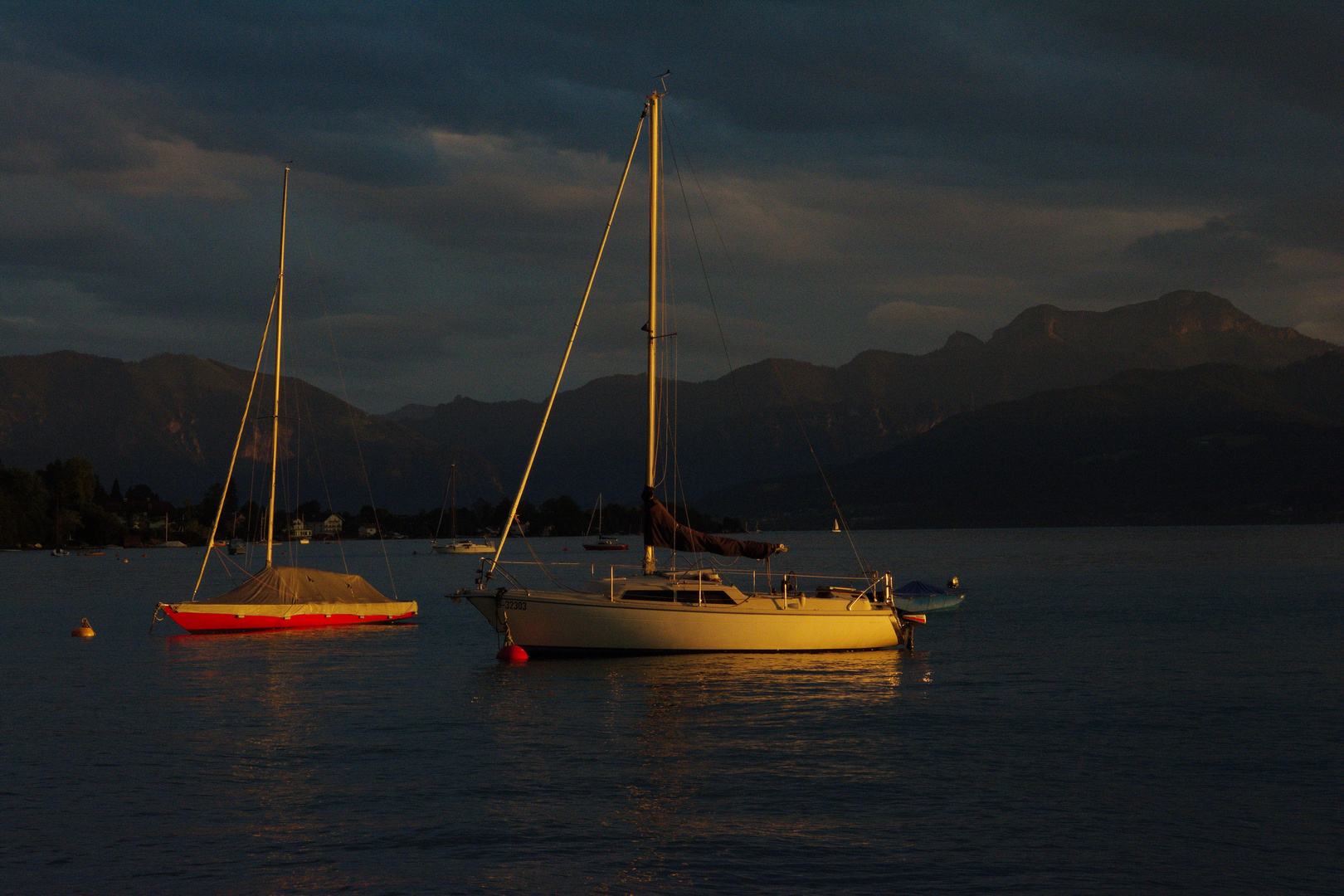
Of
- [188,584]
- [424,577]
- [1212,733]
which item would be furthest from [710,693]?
[424,577]

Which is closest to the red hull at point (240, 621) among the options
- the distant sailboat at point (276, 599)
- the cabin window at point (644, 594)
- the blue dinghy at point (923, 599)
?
→ the distant sailboat at point (276, 599)

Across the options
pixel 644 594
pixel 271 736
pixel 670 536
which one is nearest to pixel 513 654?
pixel 644 594

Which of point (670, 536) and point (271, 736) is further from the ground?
point (670, 536)

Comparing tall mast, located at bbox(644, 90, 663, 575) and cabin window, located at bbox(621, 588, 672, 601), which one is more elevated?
tall mast, located at bbox(644, 90, 663, 575)

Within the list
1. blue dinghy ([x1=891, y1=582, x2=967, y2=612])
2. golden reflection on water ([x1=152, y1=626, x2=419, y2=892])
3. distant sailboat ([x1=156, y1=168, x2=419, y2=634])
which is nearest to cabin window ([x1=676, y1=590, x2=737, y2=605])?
golden reflection on water ([x1=152, y1=626, x2=419, y2=892])

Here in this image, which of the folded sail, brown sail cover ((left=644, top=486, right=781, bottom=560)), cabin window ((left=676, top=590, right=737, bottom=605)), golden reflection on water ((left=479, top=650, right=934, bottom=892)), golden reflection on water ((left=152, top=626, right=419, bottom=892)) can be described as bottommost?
golden reflection on water ((left=152, top=626, right=419, bottom=892))

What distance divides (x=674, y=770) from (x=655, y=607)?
590 inches

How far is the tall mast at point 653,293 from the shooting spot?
41750mm

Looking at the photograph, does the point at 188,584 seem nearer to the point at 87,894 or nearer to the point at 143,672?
the point at 143,672

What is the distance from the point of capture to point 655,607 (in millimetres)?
41594

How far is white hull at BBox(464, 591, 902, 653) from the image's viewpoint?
41.8 m

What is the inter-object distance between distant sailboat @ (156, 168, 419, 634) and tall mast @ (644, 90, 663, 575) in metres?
19.3

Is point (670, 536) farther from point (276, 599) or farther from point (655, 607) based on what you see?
point (276, 599)

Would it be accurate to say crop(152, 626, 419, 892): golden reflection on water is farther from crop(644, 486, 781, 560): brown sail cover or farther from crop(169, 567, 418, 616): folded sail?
crop(644, 486, 781, 560): brown sail cover
